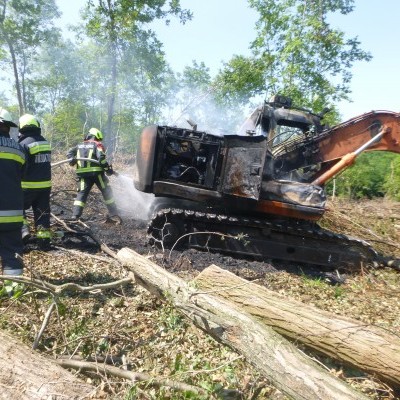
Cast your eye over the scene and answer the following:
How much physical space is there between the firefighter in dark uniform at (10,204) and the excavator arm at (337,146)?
168 inches

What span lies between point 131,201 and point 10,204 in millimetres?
4715

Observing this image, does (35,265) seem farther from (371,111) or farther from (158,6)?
(158,6)

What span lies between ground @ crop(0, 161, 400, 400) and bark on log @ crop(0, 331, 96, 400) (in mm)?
231

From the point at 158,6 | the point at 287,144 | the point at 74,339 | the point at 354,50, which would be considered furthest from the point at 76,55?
the point at 74,339

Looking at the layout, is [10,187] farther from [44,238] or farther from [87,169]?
[87,169]

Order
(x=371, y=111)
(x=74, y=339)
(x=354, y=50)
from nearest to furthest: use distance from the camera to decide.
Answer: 1. (x=74, y=339)
2. (x=371, y=111)
3. (x=354, y=50)

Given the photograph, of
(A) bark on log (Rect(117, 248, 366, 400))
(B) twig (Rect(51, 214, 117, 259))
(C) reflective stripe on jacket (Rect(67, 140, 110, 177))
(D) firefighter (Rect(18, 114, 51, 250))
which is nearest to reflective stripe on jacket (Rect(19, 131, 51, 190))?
(D) firefighter (Rect(18, 114, 51, 250))

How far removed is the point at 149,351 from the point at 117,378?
0.54m

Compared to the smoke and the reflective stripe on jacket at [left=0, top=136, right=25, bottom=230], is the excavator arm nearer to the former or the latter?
the smoke

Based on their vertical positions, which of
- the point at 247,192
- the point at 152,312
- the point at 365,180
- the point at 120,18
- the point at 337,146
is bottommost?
the point at 152,312

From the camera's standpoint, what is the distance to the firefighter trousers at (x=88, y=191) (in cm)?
682

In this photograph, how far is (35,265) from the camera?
469 cm

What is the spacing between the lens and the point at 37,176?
5.28m

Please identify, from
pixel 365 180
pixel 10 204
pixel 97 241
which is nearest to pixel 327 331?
pixel 10 204
